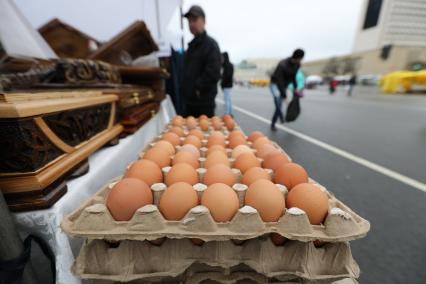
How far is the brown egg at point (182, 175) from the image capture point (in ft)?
3.23

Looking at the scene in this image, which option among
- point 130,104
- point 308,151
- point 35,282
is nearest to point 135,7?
point 130,104

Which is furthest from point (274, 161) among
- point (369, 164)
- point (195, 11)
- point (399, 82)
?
point (399, 82)

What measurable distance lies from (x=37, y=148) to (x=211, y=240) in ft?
2.32

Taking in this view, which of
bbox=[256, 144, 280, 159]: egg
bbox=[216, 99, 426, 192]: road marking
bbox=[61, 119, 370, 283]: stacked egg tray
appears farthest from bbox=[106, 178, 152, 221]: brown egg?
bbox=[216, 99, 426, 192]: road marking

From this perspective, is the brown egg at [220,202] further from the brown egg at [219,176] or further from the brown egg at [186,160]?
the brown egg at [186,160]

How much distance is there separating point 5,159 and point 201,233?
28.1 inches

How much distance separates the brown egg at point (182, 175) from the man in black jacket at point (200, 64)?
186 centimetres

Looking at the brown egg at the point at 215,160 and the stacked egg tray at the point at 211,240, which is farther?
the brown egg at the point at 215,160

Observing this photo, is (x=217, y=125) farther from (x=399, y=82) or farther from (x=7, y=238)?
(x=399, y=82)

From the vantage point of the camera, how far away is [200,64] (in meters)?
2.75

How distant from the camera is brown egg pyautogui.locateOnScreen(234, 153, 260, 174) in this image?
1.16 m

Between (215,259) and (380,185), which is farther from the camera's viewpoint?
(380,185)

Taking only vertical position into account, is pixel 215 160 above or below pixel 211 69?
below

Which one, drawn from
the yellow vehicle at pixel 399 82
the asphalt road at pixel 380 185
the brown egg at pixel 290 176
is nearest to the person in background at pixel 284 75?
the asphalt road at pixel 380 185
